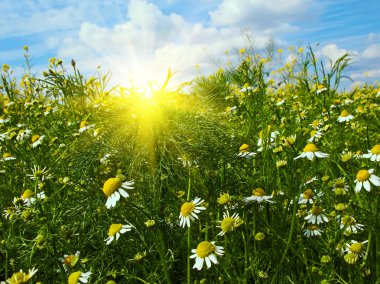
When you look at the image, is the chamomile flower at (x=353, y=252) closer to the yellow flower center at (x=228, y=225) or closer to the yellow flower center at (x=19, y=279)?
the yellow flower center at (x=228, y=225)

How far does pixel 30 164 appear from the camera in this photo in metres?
3.39

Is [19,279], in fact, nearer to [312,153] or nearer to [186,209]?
[186,209]

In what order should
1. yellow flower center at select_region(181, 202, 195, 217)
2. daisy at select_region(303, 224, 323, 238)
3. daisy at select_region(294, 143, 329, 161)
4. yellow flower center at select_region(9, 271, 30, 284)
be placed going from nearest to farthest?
yellow flower center at select_region(9, 271, 30, 284) → yellow flower center at select_region(181, 202, 195, 217) → daisy at select_region(303, 224, 323, 238) → daisy at select_region(294, 143, 329, 161)

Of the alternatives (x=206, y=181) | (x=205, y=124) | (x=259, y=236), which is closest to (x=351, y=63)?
(x=205, y=124)

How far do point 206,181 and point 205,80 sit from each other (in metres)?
4.89

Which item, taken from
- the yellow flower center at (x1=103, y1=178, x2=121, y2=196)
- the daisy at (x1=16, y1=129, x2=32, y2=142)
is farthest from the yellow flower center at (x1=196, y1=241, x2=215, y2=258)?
the daisy at (x1=16, y1=129, x2=32, y2=142)

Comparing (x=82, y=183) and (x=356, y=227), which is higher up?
(x=82, y=183)

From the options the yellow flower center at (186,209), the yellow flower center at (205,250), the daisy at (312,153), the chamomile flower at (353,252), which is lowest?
the chamomile flower at (353,252)

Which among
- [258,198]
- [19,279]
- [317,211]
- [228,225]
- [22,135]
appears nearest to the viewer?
[19,279]

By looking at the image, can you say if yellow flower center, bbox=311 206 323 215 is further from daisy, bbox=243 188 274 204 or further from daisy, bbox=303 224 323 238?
daisy, bbox=243 188 274 204

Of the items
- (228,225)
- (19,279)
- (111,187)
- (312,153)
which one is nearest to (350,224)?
(312,153)

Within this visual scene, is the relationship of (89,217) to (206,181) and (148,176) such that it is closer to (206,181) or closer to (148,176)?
(148,176)

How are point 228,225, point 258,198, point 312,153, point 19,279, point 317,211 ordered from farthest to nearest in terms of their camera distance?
point 312,153, point 317,211, point 258,198, point 228,225, point 19,279

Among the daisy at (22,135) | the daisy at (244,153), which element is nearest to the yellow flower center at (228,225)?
the daisy at (244,153)
